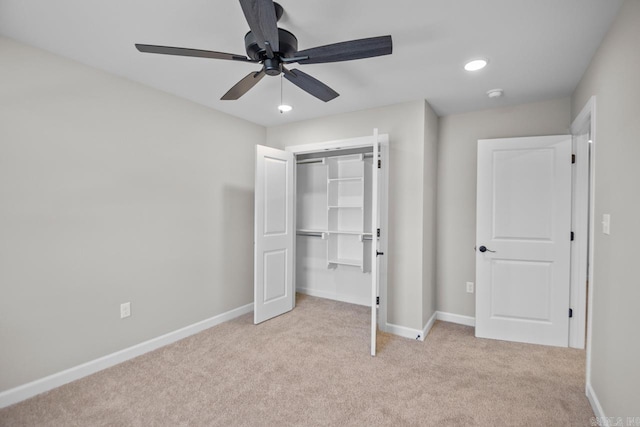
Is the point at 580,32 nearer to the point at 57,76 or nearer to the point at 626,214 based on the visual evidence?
the point at 626,214

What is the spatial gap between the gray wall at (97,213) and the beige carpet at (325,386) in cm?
38

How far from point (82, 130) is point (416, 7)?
101 inches

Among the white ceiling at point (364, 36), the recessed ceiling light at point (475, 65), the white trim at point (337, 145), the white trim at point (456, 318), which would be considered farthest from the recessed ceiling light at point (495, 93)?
the white trim at point (456, 318)

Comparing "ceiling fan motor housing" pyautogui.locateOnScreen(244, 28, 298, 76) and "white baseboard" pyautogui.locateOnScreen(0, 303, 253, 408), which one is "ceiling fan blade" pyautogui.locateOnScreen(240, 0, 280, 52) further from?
"white baseboard" pyautogui.locateOnScreen(0, 303, 253, 408)

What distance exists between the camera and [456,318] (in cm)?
362

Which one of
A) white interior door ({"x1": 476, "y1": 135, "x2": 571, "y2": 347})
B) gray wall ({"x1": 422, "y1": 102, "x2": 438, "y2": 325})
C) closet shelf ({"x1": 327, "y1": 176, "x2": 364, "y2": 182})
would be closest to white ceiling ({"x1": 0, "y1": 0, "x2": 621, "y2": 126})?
gray wall ({"x1": 422, "y1": 102, "x2": 438, "y2": 325})

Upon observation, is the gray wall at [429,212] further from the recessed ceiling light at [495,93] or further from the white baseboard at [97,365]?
the white baseboard at [97,365]

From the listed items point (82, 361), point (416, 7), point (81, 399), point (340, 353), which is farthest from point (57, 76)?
point (340, 353)

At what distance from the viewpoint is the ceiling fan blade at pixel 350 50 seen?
1.54 m

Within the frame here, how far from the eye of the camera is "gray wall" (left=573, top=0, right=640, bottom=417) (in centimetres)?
154

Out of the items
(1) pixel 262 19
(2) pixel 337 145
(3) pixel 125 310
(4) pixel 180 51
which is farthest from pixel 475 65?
(3) pixel 125 310

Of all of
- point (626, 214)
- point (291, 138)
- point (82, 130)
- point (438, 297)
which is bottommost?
point (438, 297)

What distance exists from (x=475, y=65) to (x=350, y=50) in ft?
4.27

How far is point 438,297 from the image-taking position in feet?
12.2
